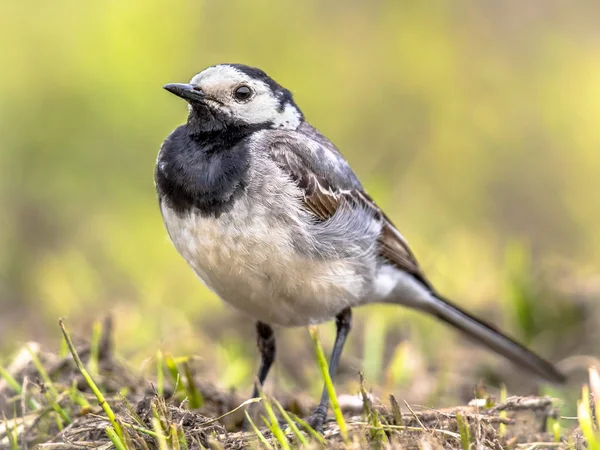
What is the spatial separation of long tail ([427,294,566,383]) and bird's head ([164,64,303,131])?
1666mm

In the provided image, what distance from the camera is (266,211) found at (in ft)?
15.1

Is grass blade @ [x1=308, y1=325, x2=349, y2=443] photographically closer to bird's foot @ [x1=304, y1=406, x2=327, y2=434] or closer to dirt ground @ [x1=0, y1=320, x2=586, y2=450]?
dirt ground @ [x1=0, y1=320, x2=586, y2=450]

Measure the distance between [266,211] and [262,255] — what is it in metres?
0.22

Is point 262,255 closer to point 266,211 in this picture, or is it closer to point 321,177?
point 266,211

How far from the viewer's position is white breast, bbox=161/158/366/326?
14.9 ft

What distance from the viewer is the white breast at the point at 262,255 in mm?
4551

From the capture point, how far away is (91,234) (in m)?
9.59

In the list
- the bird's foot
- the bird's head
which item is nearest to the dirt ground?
the bird's foot

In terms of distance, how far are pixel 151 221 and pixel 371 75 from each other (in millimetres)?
4676

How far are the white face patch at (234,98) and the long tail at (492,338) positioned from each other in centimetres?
164

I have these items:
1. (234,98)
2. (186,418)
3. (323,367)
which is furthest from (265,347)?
(323,367)

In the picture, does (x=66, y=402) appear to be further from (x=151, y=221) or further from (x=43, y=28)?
(x=43, y=28)

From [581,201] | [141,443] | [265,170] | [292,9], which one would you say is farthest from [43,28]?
[141,443]

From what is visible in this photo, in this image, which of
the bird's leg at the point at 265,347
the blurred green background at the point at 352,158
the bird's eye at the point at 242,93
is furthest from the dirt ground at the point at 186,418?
the bird's eye at the point at 242,93
